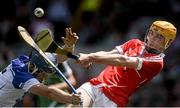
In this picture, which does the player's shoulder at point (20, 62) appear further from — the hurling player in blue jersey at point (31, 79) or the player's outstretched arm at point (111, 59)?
the player's outstretched arm at point (111, 59)

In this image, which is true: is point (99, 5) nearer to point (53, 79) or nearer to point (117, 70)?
point (53, 79)

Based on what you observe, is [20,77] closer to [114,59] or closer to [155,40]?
[114,59]

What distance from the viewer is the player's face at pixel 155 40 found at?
428 inches

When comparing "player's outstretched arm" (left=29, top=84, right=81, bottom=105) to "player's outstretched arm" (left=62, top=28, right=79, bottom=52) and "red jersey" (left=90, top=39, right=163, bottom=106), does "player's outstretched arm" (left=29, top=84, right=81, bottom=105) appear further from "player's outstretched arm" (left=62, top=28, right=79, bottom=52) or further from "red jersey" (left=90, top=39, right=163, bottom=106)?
"red jersey" (left=90, top=39, right=163, bottom=106)

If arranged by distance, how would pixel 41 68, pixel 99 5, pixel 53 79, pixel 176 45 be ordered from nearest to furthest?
1. pixel 41 68
2. pixel 53 79
3. pixel 176 45
4. pixel 99 5

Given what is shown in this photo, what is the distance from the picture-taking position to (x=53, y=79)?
13.0 meters

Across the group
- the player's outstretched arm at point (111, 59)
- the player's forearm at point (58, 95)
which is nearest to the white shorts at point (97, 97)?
the player's outstretched arm at point (111, 59)

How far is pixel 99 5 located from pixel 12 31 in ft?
5.27

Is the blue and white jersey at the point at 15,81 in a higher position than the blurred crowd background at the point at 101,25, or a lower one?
higher

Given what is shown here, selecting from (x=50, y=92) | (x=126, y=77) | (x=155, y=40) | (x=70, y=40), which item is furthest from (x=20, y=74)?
(x=155, y=40)

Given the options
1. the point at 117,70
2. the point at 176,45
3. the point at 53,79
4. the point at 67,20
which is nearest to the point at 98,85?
the point at 117,70

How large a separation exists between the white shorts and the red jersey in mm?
41

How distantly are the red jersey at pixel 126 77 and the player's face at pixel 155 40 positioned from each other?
0.34 feet

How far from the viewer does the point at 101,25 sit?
16.3m
